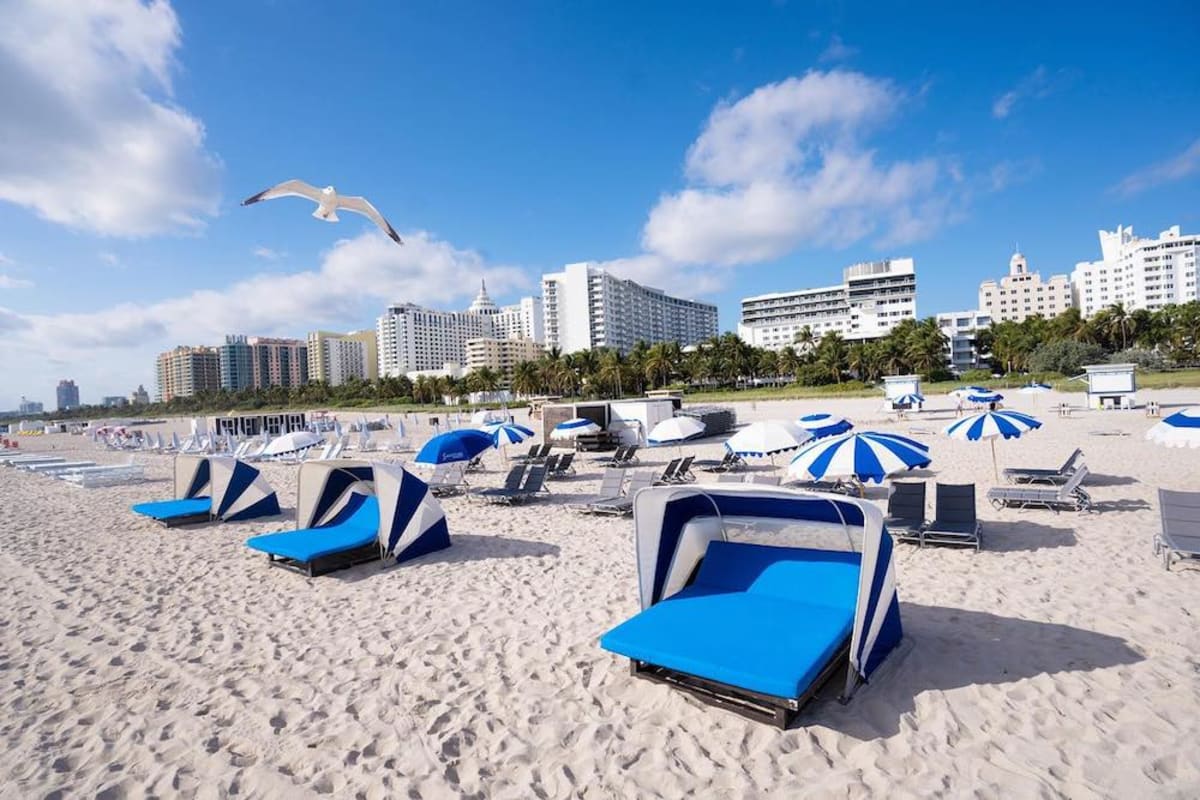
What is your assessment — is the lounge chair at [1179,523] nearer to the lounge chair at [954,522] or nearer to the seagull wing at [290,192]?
the lounge chair at [954,522]

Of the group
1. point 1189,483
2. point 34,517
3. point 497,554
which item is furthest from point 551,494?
point 1189,483

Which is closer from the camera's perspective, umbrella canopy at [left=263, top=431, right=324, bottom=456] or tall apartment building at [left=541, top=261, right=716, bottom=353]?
umbrella canopy at [left=263, top=431, right=324, bottom=456]

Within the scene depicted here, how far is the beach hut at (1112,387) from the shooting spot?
28438 millimetres

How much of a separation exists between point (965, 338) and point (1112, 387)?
245ft

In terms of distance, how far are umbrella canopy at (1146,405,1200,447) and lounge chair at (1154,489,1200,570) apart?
1.00 metres

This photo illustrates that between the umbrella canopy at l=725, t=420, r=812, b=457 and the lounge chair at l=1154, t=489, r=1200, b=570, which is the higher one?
the umbrella canopy at l=725, t=420, r=812, b=457

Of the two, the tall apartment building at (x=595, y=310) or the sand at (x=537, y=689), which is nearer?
the sand at (x=537, y=689)

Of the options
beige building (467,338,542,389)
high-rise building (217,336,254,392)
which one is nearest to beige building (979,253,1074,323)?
beige building (467,338,542,389)

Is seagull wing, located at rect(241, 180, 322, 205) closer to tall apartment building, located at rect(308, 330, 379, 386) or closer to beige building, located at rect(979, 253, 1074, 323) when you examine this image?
beige building, located at rect(979, 253, 1074, 323)

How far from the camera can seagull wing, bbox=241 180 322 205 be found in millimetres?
11398

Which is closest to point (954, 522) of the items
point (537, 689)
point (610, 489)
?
point (610, 489)

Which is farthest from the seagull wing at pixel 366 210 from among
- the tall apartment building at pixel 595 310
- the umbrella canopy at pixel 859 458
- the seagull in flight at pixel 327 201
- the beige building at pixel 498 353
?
the beige building at pixel 498 353

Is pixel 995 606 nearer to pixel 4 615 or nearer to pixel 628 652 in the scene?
pixel 628 652

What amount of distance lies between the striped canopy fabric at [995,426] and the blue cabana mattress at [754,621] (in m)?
6.24
